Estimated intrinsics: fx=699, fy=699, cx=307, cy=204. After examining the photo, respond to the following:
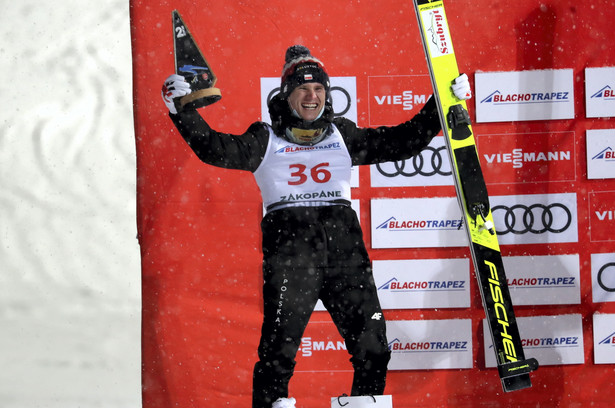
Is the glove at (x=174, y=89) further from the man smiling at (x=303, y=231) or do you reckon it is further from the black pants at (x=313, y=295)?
the black pants at (x=313, y=295)

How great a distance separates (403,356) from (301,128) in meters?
1.41

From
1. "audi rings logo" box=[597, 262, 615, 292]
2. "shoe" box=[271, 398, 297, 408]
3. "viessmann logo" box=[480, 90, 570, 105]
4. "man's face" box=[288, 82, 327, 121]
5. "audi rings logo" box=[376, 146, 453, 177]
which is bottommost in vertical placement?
"shoe" box=[271, 398, 297, 408]

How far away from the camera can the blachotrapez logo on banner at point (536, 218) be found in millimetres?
3605

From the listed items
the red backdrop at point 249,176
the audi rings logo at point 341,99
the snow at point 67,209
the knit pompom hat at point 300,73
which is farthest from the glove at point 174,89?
the snow at point 67,209

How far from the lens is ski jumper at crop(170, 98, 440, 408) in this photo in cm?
283

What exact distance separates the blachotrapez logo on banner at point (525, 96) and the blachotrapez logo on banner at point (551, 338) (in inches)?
41.3

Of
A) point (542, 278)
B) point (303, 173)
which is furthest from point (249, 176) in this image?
point (542, 278)

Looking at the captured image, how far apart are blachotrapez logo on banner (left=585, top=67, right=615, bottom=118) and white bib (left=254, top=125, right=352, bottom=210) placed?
4.85 ft

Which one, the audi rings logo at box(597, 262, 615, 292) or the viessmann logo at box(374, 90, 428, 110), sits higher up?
the viessmann logo at box(374, 90, 428, 110)

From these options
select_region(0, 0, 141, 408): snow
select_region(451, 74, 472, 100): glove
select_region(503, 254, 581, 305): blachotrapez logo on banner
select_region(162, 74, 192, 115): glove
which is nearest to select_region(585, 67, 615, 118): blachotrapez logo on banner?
select_region(503, 254, 581, 305): blachotrapez logo on banner

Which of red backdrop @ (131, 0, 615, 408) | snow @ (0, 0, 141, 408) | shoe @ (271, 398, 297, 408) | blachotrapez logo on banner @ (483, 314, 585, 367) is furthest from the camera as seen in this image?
snow @ (0, 0, 141, 408)

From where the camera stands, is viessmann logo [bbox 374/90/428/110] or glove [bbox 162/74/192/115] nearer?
glove [bbox 162/74/192/115]

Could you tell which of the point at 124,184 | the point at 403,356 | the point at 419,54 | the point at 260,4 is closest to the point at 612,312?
the point at 403,356

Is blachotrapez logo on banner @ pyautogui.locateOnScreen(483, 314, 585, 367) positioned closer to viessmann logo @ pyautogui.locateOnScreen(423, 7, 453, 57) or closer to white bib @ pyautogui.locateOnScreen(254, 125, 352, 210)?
white bib @ pyautogui.locateOnScreen(254, 125, 352, 210)
